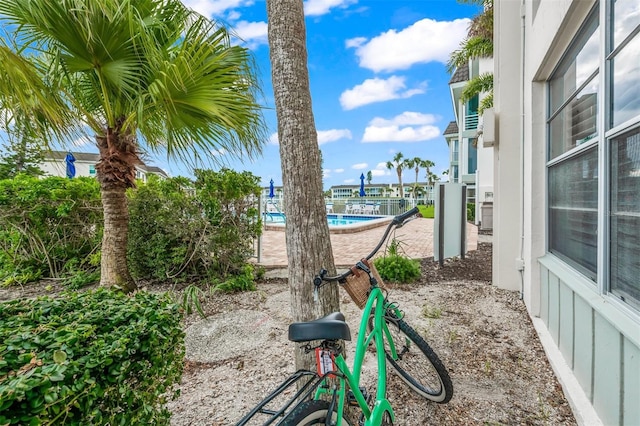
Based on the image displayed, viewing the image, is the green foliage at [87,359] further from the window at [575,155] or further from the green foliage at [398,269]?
the green foliage at [398,269]

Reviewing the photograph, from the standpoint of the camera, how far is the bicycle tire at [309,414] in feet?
3.75

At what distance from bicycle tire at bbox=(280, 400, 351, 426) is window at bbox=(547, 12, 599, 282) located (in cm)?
215

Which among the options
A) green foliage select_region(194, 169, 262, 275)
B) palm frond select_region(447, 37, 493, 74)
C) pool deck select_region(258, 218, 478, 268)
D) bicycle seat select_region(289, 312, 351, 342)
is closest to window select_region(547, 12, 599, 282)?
A: bicycle seat select_region(289, 312, 351, 342)

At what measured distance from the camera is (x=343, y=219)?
21219 mm

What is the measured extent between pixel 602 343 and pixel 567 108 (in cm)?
→ 204

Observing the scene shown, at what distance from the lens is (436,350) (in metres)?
2.98

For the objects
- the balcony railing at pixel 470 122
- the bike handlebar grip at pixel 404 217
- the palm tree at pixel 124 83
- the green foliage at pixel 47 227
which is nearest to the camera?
the bike handlebar grip at pixel 404 217

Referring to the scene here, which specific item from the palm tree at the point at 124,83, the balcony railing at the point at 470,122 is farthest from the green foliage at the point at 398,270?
the balcony railing at the point at 470,122

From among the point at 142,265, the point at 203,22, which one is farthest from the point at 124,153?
the point at 142,265

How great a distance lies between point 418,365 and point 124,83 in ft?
12.3

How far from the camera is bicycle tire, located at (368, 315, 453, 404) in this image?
2152mm

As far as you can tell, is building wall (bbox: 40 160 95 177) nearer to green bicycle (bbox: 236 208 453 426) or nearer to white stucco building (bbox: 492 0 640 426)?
green bicycle (bbox: 236 208 453 426)

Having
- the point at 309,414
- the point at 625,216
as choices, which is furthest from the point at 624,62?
the point at 309,414

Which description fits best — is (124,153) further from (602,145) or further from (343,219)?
(343,219)
